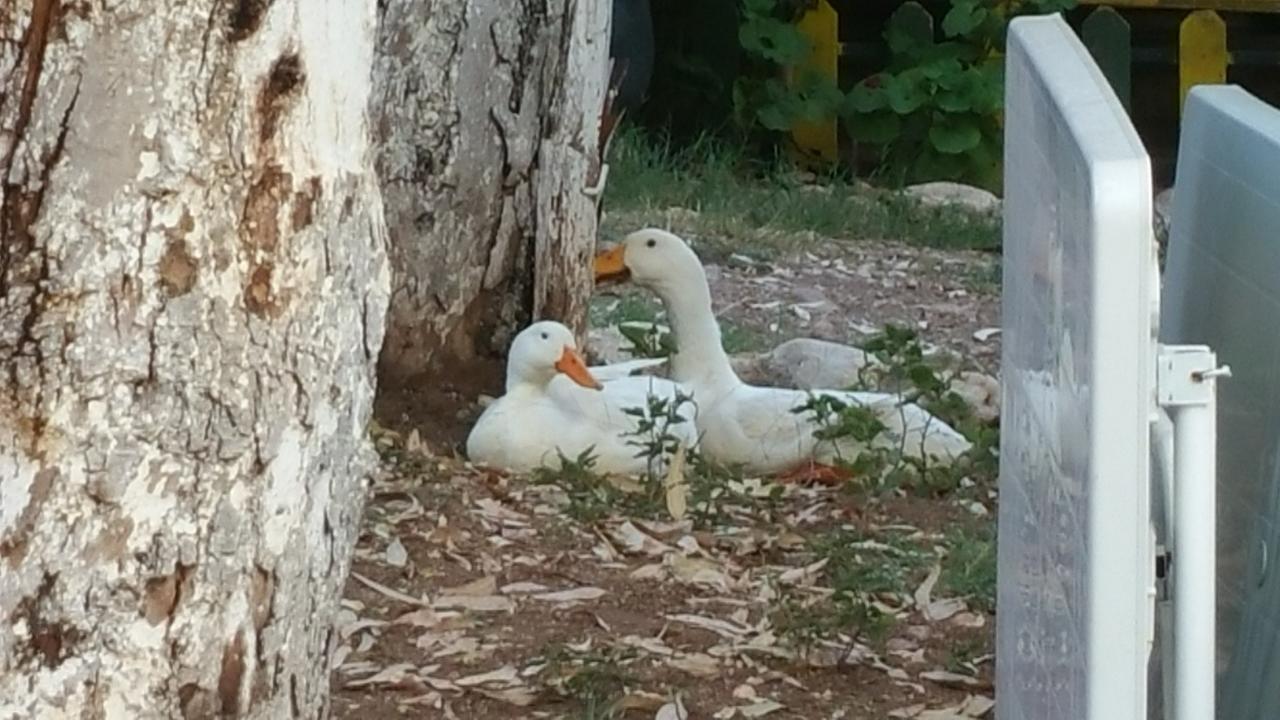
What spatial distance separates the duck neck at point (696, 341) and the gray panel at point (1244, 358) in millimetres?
2544

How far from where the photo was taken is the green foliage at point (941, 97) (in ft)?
31.3

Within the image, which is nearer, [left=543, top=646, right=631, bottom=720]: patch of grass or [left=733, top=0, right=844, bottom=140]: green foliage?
[left=543, top=646, right=631, bottom=720]: patch of grass

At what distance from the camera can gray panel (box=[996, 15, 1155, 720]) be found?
1322 millimetres

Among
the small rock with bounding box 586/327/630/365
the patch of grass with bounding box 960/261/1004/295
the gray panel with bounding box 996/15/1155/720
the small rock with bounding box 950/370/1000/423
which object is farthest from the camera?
the patch of grass with bounding box 960/261/1004/295

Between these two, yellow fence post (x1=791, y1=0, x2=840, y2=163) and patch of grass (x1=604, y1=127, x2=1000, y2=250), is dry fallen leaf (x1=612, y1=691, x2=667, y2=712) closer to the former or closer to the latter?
patch of grass (x1=604, y1=127, x2=1000, y2=250)

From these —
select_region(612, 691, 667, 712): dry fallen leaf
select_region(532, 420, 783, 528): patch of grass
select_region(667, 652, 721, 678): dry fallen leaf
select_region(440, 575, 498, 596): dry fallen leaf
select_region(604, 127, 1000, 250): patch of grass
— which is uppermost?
select_region(604, 127, 1000, 250): patch of grass

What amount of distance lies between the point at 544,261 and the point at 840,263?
111 inches

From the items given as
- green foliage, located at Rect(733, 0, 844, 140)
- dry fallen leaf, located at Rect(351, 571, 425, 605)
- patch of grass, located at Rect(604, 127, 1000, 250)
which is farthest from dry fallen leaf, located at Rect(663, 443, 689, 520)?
green foliage, located at Rect(733, 0, 844, 140)

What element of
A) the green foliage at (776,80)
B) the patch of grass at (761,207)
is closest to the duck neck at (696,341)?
the patch of grass at (761,207)

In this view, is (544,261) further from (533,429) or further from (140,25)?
(140,25)

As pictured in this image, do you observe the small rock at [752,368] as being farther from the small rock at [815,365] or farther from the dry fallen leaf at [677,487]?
the dry fallen leaf at [677,487]

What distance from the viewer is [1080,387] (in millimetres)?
1414

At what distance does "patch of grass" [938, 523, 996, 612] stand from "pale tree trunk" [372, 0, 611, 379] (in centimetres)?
112

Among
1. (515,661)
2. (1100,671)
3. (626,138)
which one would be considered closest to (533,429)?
(515,661)
